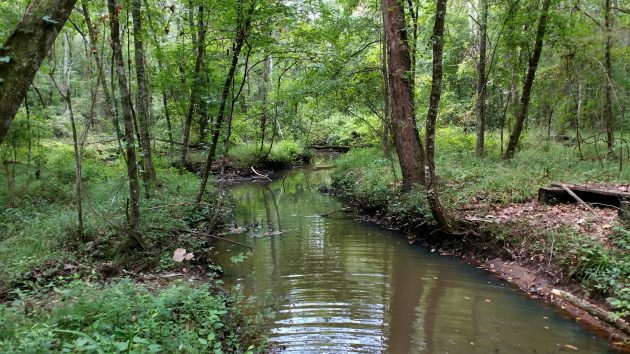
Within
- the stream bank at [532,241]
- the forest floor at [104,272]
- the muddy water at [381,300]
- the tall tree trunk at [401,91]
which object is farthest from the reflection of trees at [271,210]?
the tall tree trunk at [401,91]

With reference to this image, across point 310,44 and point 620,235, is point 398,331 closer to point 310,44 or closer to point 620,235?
point 620,235

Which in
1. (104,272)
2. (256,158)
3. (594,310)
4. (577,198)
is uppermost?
(256,158)

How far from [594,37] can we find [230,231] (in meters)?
13.2

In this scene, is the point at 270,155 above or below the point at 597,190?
above

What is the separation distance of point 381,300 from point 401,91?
22.5 feet

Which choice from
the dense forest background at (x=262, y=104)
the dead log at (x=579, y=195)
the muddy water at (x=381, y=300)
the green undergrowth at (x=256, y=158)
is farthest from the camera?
the green undergrowth at (x=256, y=158)

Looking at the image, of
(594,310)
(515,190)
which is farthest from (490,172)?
(594,310)

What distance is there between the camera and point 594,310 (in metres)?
5.79

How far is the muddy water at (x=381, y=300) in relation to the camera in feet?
17.8

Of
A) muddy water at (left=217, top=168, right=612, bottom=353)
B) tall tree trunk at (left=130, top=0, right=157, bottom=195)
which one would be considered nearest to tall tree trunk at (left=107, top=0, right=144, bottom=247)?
tall tree trunk at (left=130, top=0, right=157, bottom=195)

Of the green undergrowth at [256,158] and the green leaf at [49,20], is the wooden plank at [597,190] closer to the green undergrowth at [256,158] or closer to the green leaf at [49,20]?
the green leaf at [49,20]

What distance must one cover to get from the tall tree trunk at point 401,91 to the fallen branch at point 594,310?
18.0 feet

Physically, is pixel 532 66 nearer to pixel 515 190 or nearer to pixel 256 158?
pixel 515 190

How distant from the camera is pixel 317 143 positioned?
3328cm
